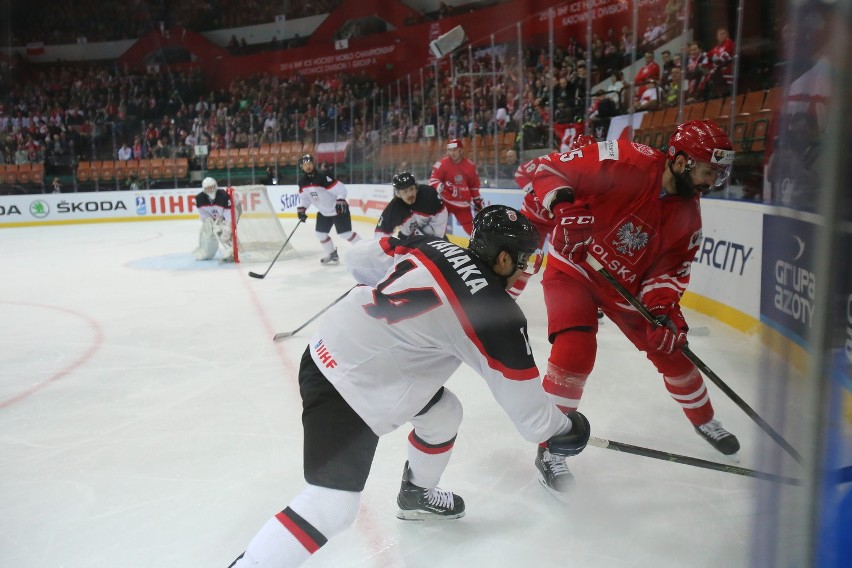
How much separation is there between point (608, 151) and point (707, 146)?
1.03ft

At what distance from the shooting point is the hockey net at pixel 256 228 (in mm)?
7414

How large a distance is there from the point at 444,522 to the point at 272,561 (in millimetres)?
704

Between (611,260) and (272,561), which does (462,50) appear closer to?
(611,260)

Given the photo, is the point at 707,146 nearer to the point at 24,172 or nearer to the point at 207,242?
the point at 207,242

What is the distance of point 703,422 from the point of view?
2283mm

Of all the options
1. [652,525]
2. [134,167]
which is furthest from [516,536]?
[134,167]

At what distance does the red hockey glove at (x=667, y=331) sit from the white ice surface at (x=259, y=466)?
32 cm

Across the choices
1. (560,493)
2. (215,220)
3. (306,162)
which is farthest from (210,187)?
(560,493)

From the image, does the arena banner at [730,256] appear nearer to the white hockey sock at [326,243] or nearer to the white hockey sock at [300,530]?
the white hockey sock at [300,530]

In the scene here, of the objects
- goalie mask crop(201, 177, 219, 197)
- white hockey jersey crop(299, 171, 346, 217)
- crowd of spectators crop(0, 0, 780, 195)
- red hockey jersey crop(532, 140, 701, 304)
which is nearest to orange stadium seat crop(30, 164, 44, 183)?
crowd of spectators crop(0, 0, 780, 195)

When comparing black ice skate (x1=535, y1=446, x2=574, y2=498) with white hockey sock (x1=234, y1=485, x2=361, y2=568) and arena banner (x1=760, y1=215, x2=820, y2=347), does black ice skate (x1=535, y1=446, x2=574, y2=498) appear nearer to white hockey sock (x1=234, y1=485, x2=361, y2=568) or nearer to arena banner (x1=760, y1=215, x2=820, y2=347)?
white hockey sock (x1=234, y1=485, x2=361, y2=568)

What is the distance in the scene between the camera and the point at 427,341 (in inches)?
53.6

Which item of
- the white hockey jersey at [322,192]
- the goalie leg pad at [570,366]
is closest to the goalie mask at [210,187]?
the white hockey jersey at [322,192]

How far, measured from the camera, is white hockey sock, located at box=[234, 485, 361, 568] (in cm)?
131
